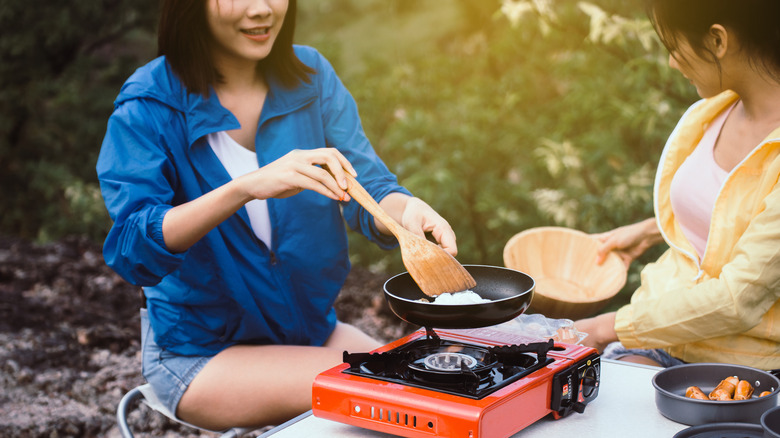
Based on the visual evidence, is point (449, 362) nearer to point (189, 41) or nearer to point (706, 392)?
point (706, 392)

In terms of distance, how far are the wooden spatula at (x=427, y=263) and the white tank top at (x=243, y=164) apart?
487 millimetres

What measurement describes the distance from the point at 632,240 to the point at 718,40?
0.66m

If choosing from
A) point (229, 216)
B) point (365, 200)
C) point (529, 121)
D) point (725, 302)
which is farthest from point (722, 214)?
point (529, 121)

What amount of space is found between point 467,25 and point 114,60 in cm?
239

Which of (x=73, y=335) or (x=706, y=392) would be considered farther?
(x=73, y=335)

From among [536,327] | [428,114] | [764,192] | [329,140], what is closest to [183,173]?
[329,140]

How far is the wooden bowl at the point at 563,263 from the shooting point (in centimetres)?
223

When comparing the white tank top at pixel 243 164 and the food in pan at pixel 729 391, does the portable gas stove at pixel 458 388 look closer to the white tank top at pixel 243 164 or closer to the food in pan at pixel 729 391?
the food in pan at pixel 729 391

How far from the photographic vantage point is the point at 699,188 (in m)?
1.93

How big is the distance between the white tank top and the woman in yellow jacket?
82 cm

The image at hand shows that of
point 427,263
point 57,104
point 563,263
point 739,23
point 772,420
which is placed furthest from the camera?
point 57,104

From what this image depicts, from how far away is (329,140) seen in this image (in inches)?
85.5

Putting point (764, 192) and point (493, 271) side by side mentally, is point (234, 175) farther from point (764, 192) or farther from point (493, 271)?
point (764, 192)

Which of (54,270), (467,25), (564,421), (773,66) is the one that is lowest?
(54,270)
